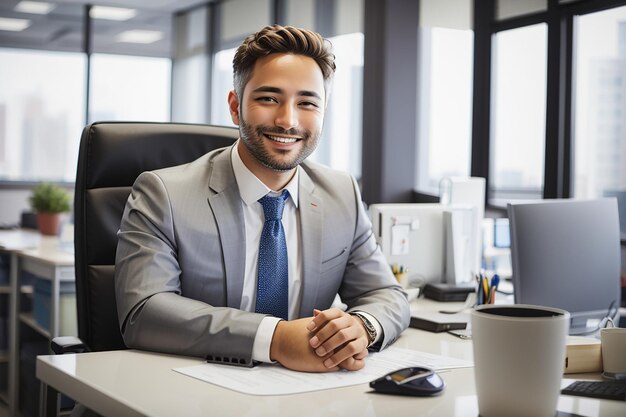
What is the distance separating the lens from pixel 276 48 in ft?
5.46

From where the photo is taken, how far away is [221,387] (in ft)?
3.90

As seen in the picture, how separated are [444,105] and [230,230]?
4.68m

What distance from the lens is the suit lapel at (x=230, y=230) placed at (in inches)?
64.4

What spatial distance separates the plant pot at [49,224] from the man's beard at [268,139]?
138 inches

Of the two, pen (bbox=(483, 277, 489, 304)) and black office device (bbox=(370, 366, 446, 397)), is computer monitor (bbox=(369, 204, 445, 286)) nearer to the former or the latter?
pen (bbox=(483, 277, 489, 304))

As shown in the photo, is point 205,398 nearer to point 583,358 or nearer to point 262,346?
point 262,346

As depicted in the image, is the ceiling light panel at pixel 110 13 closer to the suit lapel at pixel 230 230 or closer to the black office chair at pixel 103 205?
the black office chair at pixel 103 205

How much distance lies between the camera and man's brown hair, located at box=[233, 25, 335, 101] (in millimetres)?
1667

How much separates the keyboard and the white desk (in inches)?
0.7

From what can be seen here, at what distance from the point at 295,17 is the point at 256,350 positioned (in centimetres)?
640


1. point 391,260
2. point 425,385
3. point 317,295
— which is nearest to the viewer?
point 425,385

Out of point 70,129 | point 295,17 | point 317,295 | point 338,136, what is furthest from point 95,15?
point 317,295

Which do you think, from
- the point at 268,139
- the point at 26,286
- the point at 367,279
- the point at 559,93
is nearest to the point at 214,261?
the point at 268,139

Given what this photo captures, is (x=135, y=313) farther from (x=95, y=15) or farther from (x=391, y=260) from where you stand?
(x=95, y=15)
